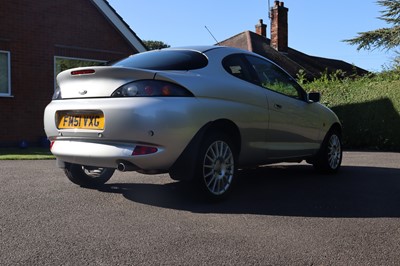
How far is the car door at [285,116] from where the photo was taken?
5.39m

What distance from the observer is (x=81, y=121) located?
425cm

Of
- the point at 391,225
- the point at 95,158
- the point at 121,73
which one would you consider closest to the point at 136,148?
the point at 95,158

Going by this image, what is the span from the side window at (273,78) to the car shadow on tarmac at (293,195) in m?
1.25

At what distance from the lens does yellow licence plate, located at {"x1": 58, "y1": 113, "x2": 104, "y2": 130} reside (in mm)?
4102

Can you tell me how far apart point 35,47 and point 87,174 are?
25.4 ft

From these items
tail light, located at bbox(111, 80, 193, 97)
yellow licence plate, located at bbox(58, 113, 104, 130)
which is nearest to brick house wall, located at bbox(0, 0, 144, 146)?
yellow licence plate, located at bbox(58, 113, 104, 130)

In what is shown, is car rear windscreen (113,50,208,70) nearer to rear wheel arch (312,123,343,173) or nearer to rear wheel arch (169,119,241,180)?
rear wheel arch (169,119,241,180)

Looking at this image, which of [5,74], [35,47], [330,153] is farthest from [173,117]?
[35,47]

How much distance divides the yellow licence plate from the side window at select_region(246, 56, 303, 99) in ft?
7.10

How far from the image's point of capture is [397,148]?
12.3 meters

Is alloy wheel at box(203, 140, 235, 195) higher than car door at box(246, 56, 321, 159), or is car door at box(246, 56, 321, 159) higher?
car door at box(246, 56, 321, 159)

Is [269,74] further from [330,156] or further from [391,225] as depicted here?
[391,225]

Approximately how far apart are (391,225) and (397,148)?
937 centimetres

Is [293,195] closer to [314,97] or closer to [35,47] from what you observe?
[314,97]
